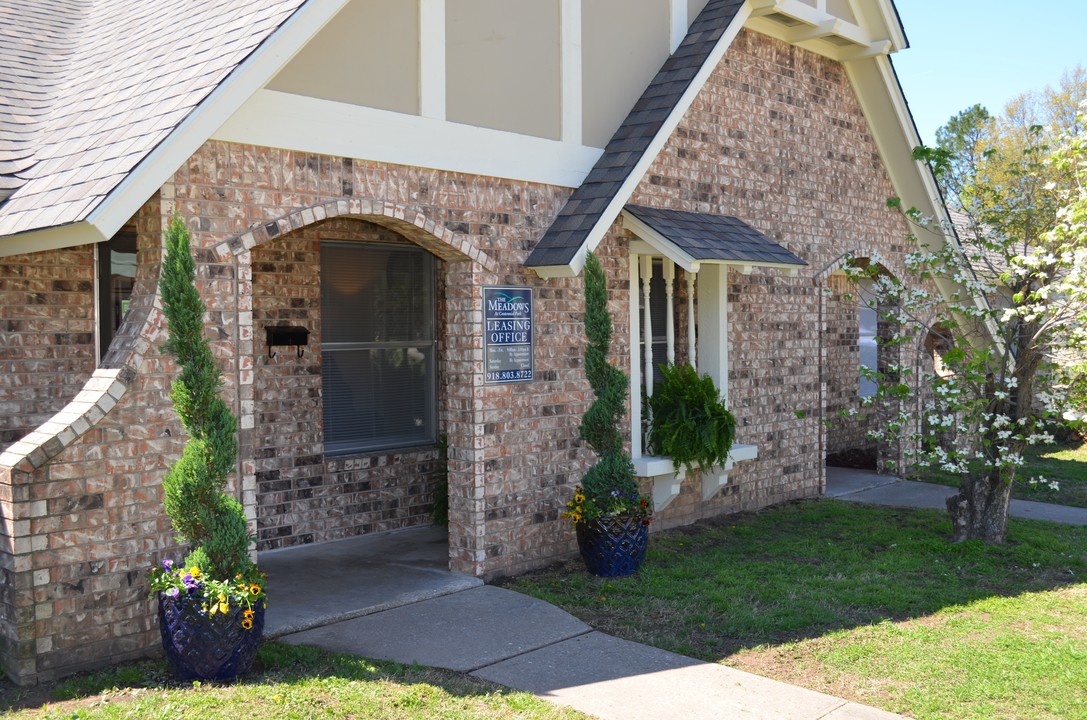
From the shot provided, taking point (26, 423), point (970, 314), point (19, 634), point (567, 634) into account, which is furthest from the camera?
point (970, 314)

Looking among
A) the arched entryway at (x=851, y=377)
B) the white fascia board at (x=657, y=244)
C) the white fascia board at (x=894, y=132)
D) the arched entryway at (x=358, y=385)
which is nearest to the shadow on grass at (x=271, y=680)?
the arched entryway at (x=358, y=385)

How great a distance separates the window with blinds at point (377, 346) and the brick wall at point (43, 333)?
228cm

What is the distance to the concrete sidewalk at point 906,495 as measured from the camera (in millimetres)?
10875

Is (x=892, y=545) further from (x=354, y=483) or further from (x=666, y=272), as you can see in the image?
(x=354, y=483)

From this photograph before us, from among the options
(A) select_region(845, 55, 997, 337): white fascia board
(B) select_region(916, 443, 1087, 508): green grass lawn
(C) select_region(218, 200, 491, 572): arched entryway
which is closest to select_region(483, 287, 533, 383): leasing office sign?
(C) select_region(218, 200, 491, 572): arched entryway

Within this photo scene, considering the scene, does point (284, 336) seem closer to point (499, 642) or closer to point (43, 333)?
point (43, 333)

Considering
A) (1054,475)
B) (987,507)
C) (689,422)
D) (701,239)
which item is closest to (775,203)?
(701,239)

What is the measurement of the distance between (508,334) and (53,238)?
342 centimetres

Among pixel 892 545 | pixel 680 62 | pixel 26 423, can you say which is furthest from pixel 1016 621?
pixel 26 423

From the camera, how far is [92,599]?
568cm

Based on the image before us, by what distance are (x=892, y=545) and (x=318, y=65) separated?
21.6ft

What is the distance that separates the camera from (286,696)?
5.31 meters

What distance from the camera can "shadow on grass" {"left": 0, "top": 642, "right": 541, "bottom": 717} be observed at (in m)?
5.34

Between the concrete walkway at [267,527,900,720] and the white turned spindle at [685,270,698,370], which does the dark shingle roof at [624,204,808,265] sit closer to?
the white turned spindle at [685,270,698,370]
